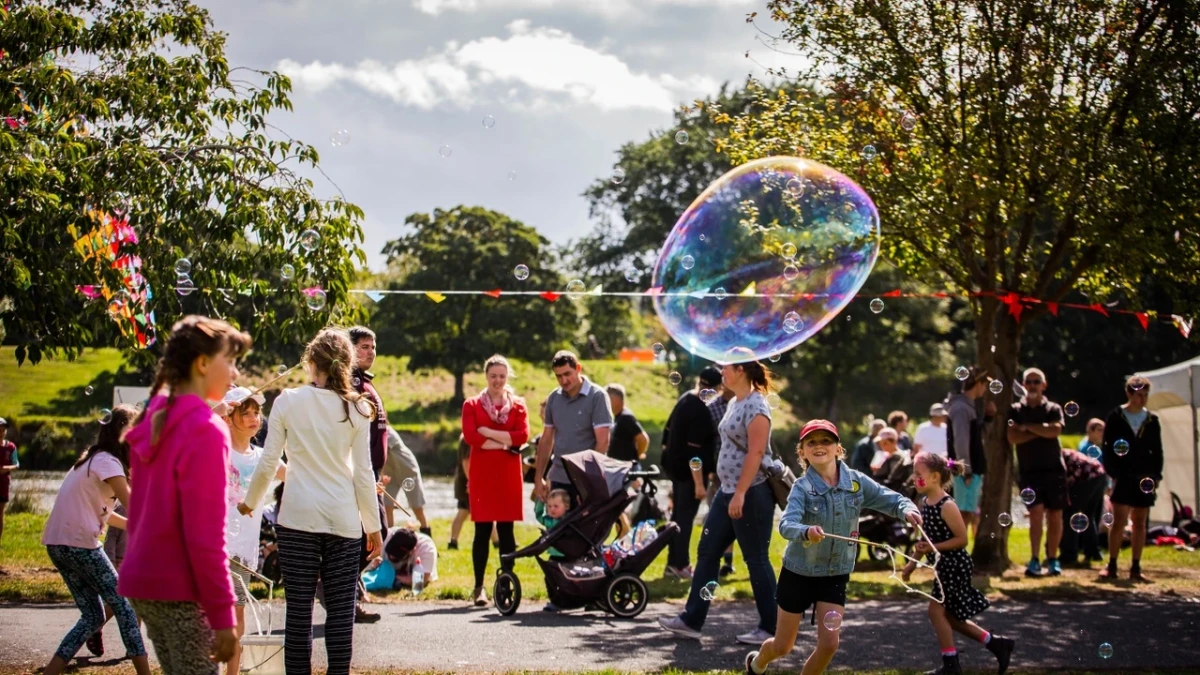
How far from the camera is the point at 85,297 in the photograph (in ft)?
31.8

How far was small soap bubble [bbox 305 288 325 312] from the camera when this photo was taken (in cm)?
1010

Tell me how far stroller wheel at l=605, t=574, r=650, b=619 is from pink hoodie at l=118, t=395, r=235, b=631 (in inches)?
211

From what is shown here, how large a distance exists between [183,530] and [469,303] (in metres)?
39.2

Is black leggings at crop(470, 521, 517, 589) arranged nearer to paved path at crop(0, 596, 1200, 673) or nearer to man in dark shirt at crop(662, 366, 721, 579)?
paved path at crop(0, 596, 1200, 673)

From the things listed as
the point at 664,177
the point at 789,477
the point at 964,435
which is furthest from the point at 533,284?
the point at 789,477

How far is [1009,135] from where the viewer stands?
439 inches

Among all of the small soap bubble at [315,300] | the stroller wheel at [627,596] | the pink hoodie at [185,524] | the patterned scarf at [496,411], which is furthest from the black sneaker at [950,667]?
the small soap bubble at [315,300]

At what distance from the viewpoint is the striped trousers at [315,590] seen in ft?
18.2

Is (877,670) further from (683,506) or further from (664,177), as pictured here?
(664,177)

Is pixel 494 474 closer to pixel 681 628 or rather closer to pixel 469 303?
pixel 681 628

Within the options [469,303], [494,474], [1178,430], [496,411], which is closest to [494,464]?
[494,474]

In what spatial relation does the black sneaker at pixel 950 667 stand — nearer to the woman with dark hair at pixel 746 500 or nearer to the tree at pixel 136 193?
the woman with dark hair at pixel 746 500

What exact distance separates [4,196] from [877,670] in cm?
692

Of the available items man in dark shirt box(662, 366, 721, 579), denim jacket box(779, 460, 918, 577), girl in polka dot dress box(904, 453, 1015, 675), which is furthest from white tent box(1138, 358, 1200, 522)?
denim jacket box(779, 460, 918, 577)
